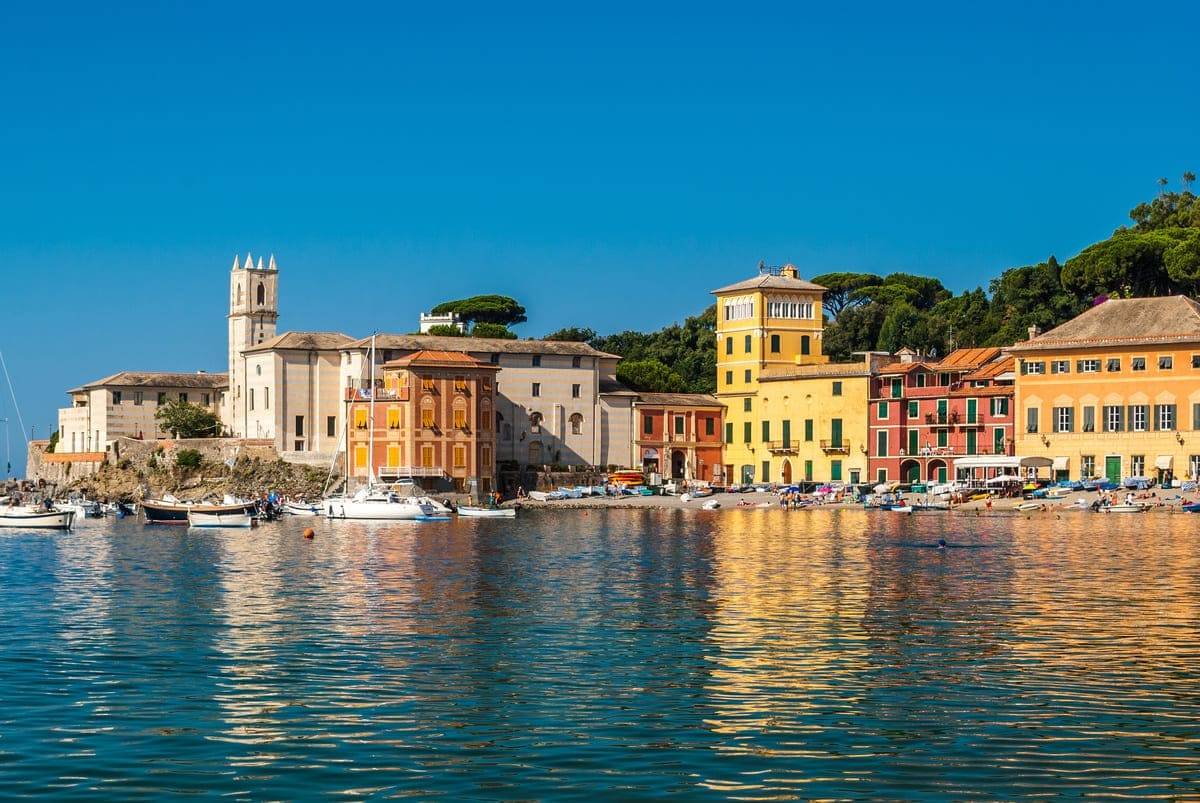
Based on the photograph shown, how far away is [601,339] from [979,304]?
33626 millimetres

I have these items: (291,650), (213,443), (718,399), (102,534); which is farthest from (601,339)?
(291,650)

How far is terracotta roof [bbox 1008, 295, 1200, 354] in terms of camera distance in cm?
8712

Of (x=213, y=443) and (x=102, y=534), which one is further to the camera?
(x=213, y=443)

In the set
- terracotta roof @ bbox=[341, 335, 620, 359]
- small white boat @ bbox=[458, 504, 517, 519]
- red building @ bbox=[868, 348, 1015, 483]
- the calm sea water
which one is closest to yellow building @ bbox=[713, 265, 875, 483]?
red building @ bbox=[868, 348, 1015, 483]

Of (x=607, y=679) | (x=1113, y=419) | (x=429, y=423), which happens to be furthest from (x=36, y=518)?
(x=607, y=679)

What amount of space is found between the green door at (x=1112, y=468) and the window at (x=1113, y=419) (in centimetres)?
158

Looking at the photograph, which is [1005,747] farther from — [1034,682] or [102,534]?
[102,534]

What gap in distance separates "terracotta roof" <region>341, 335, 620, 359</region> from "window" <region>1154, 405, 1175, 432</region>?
36804mm

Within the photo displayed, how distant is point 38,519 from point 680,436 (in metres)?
44.3

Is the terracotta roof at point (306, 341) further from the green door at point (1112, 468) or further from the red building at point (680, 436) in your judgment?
the green door at point (1112, 468)

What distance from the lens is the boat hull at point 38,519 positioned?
79500 millimetres

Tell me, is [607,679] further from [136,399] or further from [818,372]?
[136,399]

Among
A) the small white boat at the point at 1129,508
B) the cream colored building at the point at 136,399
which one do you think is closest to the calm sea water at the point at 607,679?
the small white boat at the point at 1129,508

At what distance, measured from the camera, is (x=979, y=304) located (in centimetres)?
12531
